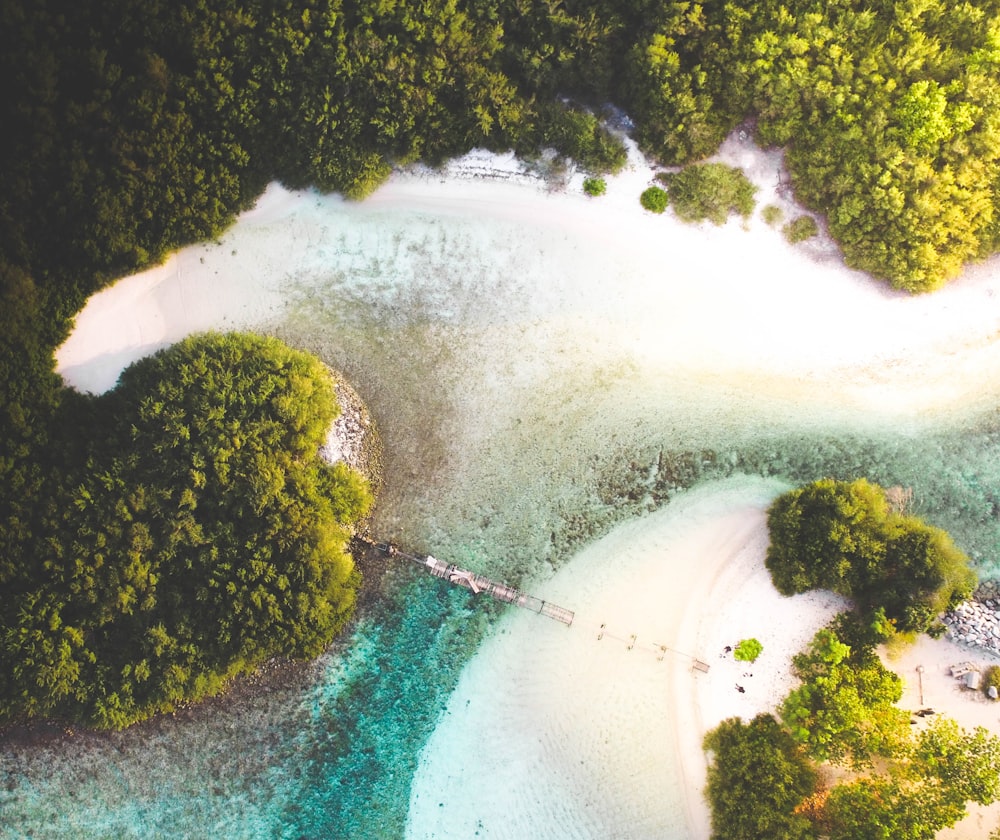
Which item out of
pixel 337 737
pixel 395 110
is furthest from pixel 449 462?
pixel 395 110

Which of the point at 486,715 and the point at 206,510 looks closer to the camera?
the point at 206,510

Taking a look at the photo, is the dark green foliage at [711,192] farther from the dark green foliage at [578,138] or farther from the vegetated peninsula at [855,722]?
the vegetated peninsula at [855,722]

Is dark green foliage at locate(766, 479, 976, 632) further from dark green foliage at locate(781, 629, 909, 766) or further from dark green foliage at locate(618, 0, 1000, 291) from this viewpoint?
dark green foliage at locate(618, 0, 1000, 291)

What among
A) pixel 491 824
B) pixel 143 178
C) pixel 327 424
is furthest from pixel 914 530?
pixel 143 178

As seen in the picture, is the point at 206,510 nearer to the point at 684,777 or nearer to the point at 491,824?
the point at 491,824

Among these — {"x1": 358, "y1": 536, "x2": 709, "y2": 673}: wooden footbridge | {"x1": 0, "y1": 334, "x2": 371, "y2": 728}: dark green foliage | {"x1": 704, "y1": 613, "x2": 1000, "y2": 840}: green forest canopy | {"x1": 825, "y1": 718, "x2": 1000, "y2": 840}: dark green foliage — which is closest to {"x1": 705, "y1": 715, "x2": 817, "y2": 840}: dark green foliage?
{"x1": 704, "y1": 613, "x2": 1000, "y2": 840}: green forest canopy

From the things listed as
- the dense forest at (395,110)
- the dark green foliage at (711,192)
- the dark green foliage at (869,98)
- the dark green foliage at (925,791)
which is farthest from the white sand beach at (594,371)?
the dark green foliage at (925,791)

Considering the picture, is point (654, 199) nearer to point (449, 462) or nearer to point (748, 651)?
point (449, 462)
